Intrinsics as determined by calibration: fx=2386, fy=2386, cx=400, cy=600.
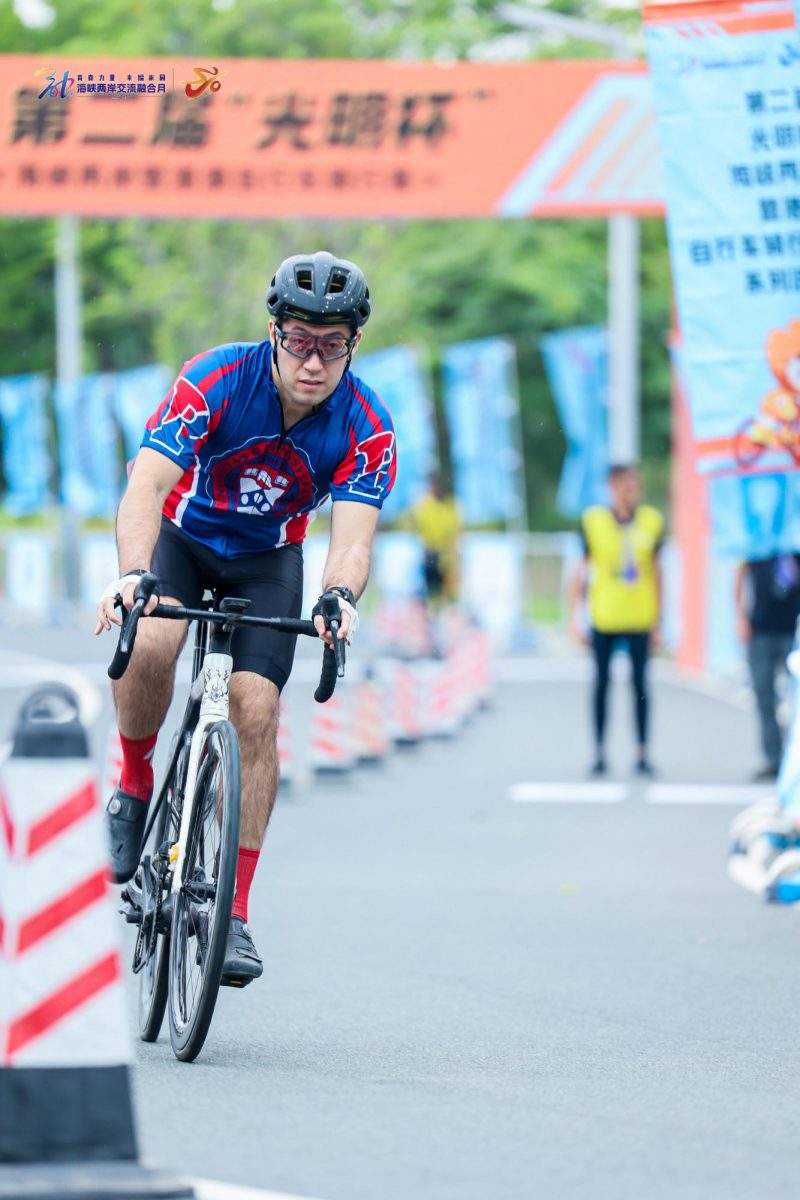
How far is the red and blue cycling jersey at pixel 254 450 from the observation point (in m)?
6.59

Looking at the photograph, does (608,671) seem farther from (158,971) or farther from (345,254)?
(345,254)

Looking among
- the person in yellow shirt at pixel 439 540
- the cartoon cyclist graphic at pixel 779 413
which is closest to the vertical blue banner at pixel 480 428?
the person in yellow shirt at pixel 439 540

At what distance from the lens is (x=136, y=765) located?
685 centimetres

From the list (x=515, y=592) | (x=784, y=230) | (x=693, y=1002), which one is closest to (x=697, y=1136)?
(x=693, y=1002)

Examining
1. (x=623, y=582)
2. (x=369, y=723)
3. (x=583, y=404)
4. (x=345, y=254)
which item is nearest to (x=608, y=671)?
(x=623, y=582)

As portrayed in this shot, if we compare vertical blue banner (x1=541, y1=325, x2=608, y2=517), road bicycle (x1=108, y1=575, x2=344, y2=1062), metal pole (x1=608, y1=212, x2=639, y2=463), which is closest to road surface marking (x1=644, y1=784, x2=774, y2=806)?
road bicycle (x1=108, y1=575, x2=344, y2=1062)

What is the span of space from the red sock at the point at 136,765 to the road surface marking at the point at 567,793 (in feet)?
25.9

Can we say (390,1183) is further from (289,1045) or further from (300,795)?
(300,795)

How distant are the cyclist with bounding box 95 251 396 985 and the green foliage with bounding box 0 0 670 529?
35491 mm

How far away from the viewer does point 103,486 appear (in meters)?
38.5

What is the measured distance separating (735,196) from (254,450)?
14.3 ft

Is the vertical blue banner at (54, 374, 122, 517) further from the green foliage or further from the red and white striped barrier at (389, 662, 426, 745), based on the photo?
the red and white striped barrier at (389, 662, 426, 745)

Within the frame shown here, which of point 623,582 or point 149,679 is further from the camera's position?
point 623,582

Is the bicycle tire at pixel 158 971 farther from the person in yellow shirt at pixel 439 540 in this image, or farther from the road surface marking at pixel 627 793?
the person in yellow shirt at pixel 439 540
